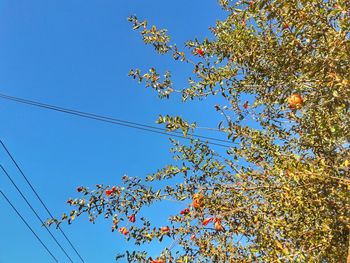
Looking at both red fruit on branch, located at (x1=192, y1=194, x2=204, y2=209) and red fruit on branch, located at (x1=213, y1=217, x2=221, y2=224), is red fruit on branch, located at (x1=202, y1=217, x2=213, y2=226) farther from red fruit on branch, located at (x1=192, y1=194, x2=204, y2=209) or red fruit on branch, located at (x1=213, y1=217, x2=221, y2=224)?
red fruit on branch, located at (x1=192, y1=194, x2=204, y2=209)

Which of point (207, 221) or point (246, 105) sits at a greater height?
point (246, 105)

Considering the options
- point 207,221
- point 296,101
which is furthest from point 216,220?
point 296,101

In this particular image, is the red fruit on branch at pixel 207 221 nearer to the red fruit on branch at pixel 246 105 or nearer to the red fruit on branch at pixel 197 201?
the red fruit on branch at pixel 197 201

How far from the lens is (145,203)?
17.1ft

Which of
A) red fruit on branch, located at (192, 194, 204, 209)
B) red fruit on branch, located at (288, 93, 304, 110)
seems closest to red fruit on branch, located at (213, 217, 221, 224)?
red fruit on branch, located at (192, 194, 204, 209)

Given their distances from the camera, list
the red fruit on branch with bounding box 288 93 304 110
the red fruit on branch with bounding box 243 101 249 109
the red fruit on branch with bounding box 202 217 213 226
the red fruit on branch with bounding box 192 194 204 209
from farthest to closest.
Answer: the red fruit on branch with bounding box 243 101 249 109, the red fruit on branch with bounding box 192 194 204 209, the red fruit on branch with bounding box 202 217 213 226, the red fruit on branch with bounding box 288 93 304 110

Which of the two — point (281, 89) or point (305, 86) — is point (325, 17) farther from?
point (281, 89)

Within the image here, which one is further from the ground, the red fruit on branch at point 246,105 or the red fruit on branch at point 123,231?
the red fruit on branch at point 246,105

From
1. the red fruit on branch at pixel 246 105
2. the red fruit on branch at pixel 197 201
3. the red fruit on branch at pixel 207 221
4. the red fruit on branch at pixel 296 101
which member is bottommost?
the red fruit on branch at pixel 207 221

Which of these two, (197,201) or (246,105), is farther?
(246,105)

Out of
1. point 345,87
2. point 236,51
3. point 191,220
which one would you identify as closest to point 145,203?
point 191,220

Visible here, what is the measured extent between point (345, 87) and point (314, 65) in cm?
39

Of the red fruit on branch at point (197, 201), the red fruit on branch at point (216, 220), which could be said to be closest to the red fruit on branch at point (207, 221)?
the red fruit on branch at point (216, 220)

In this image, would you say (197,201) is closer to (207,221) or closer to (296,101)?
(207,221)
